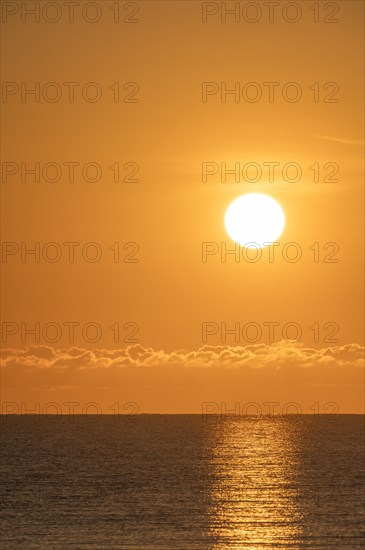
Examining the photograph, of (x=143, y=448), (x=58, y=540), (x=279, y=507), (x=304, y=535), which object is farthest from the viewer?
(x=143, y=448)

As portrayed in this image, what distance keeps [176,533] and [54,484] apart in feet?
144

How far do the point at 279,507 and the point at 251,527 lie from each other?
14.9m

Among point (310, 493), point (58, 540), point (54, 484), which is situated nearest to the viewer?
point (58, 540)

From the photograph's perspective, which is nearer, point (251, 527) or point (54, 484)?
point (251, 527)

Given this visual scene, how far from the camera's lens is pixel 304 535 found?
6444 cm

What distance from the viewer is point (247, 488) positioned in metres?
101

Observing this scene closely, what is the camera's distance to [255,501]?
86.9 meters

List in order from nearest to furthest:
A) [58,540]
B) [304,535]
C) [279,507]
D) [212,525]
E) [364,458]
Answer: [58,540] < [304,535] < [212,525] < [279,507] < [364,458]

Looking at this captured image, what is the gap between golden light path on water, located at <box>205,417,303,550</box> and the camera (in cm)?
6266

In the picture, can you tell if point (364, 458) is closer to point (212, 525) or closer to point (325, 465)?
point (325, 465)

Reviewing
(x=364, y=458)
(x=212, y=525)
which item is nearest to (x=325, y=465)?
(x=364, y=458)

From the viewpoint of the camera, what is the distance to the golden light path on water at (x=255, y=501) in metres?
62.7

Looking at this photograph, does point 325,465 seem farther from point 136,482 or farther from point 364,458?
point 136,482

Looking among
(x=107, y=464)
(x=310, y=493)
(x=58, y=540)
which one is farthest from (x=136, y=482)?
(x=58, y=540)
